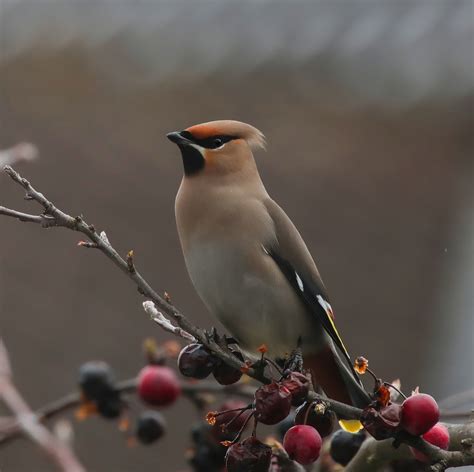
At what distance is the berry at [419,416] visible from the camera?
1622 mm

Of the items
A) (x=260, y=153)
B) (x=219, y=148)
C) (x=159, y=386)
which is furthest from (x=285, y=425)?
(x=260, y=153)

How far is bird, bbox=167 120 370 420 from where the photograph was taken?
92.7 inches

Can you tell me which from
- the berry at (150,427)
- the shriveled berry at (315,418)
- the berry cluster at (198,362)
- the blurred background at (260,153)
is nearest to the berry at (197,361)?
the berry cluster at (198,362)

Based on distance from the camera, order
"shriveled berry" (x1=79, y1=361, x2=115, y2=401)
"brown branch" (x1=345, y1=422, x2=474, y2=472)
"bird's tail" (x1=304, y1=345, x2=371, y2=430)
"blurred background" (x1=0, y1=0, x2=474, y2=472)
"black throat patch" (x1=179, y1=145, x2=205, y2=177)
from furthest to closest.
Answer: "blurred background" (x1=0, y1=0, x2=474, y2=472) < "black throat patch" (x1=179, y1=145, x2=205, y2=177) < "shriveled berry" (x1=79, y1=361, x2=115, y2=401) < "bird's tail" (x1=304, y1=345, x2=371, y2=430) < "brown branch" (x1=345, y1=422, x2=474, y2=472)

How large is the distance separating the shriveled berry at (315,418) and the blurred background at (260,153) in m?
2.85

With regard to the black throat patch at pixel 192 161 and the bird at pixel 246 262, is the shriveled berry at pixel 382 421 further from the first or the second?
the black throat patch at pixel 192 161

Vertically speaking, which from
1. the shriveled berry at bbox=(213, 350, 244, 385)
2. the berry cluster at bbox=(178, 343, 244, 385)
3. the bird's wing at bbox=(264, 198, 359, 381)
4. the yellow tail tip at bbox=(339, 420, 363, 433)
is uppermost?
the berry cluster at bbox=(178, 343, 244, 385)

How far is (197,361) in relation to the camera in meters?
1.90

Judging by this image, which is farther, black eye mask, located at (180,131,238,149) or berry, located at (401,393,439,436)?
black eye mask, located at (180,131,238,149)

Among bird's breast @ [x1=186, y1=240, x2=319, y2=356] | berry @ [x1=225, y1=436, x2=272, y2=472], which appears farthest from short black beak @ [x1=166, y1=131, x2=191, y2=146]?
berry @ [x1=225, y1=436, x2=272, y2=472]

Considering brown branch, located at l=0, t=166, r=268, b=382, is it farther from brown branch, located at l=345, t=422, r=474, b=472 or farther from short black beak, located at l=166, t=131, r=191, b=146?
short black beak, located at l=166, t=131, r=191, b=146

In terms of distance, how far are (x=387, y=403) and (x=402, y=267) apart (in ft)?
13.4

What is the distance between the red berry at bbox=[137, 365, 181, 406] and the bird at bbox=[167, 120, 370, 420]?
0.17m

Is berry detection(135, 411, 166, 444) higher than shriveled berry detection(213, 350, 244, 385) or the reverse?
the reverse
